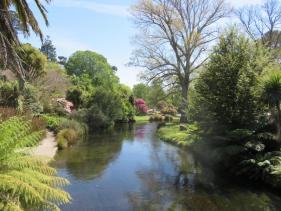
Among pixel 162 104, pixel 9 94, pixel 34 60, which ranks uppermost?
pixel 34 60

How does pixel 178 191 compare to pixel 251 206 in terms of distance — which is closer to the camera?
pixel 251 206

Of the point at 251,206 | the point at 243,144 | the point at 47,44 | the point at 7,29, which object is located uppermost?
the point at 47,44

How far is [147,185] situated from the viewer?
1231 centimetres

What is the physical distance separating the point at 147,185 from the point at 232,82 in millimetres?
6573

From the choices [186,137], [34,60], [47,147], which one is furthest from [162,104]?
[47,147]

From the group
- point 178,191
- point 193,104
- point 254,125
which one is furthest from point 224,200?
point 193,104

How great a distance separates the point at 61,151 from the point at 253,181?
985 cm

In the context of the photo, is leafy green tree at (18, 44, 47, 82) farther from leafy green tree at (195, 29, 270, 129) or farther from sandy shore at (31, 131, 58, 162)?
leafy green tree at (195, 29, 270, 129)

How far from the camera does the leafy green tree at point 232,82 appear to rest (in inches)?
610

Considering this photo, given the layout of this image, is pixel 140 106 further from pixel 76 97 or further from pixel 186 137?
pixel 186 137

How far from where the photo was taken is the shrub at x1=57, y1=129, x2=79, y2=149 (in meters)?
19.4

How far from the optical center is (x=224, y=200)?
1070 cm

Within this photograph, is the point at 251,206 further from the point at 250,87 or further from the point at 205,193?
the point at 250,87

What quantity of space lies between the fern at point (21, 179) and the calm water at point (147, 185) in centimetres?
320
